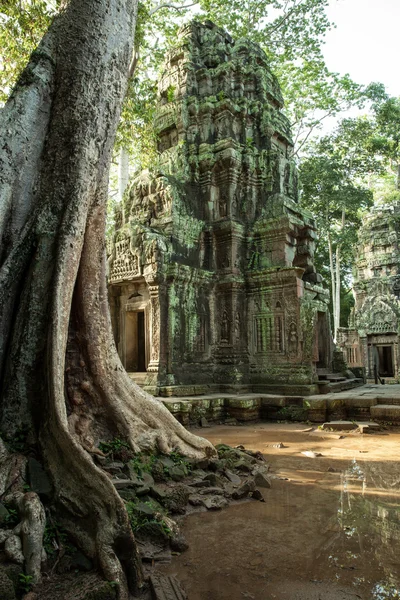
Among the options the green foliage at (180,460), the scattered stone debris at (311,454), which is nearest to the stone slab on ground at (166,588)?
the green foliage at (180,460)

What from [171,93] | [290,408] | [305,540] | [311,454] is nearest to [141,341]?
[290,408]

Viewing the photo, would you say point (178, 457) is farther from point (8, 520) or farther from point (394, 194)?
point (394, 194)

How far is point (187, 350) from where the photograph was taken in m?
8.81

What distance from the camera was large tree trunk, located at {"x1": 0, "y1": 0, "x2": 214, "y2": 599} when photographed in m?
2.94

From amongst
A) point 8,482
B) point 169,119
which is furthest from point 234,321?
point 8,482

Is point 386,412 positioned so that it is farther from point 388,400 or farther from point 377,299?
point 377,299

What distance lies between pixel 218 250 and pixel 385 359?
45.9 ft

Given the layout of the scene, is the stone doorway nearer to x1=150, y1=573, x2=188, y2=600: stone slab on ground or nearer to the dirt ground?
the dirt ground

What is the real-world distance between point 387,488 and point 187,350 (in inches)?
216

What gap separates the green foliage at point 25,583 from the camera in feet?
6.49

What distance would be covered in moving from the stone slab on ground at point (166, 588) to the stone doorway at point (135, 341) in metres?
7.80

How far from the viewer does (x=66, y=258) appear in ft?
10.4

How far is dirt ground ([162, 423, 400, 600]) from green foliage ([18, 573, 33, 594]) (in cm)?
70

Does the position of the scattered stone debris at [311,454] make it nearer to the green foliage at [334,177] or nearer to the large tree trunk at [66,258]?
the large tree trunk at [66,258]
